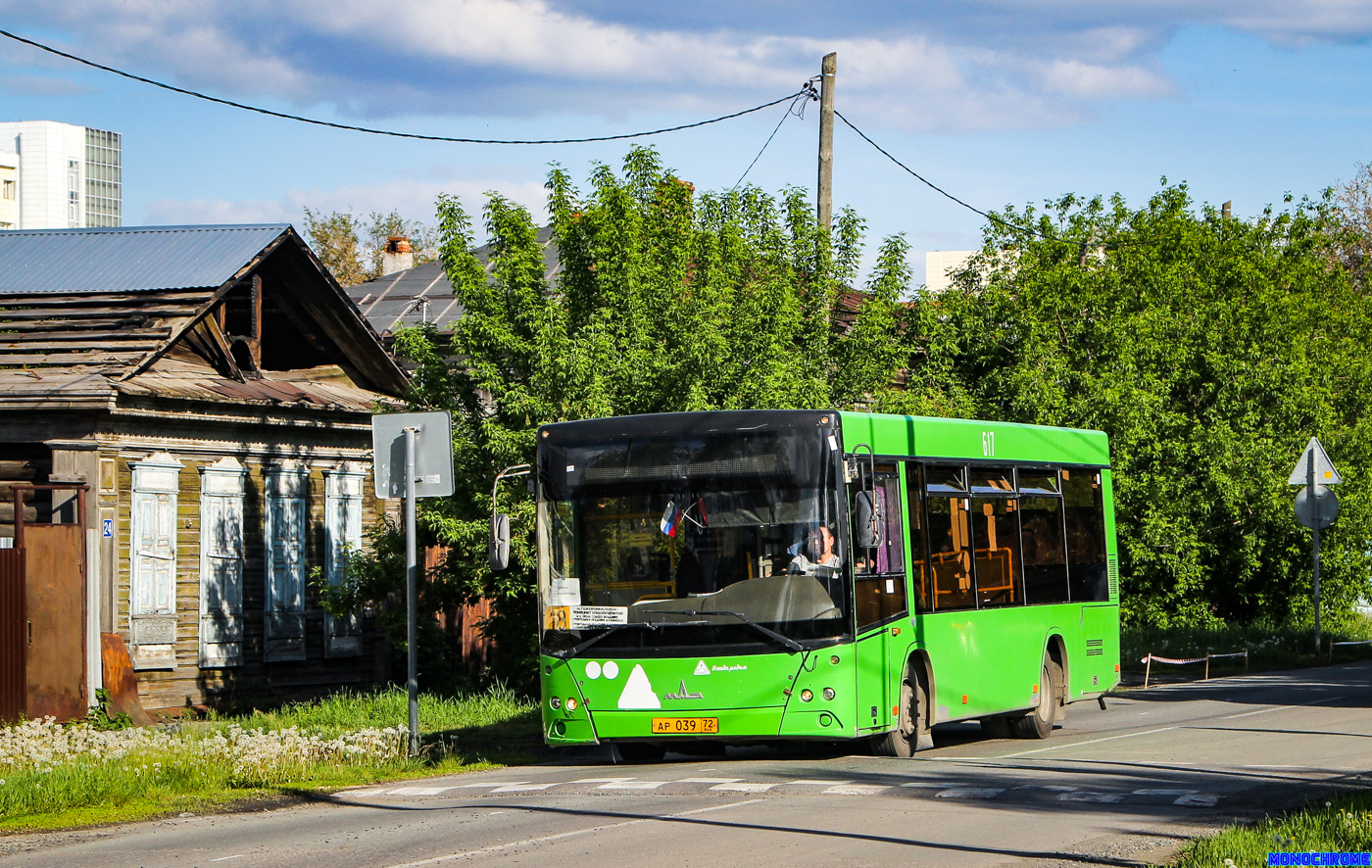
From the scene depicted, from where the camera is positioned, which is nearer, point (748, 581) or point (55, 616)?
point (748, 581)

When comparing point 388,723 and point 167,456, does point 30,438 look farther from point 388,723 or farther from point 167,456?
point 388,723

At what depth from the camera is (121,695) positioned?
59.5 ft

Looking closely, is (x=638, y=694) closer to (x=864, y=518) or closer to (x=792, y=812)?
(x=864, y=518)

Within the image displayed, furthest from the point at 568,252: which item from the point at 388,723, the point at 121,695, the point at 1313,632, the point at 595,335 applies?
the point at 1313,632

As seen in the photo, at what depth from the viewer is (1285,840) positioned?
27.2 feet

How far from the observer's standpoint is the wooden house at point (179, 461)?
17422 millimetres

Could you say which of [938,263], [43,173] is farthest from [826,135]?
[43,173]

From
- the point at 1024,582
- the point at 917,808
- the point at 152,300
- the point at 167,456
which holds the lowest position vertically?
the point at 917,808

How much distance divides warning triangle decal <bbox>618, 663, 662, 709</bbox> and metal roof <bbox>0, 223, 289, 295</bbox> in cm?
994

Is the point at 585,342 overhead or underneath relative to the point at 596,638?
overhead

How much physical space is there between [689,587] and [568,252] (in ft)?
22.8

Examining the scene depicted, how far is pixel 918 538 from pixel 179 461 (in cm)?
1011

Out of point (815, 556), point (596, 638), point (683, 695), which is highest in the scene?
point (815, 556)

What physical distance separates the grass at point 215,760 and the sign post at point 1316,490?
13.9 metres
